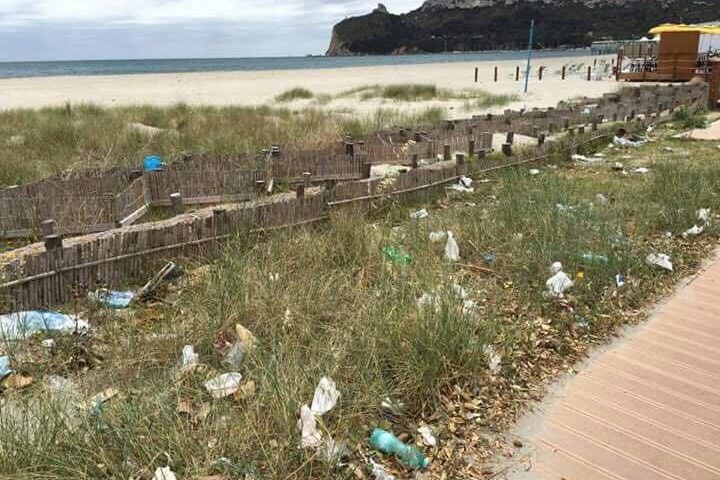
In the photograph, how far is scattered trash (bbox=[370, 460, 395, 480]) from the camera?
88.6 inches

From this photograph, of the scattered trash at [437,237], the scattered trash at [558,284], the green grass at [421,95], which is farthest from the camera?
the green grass at [421,95]

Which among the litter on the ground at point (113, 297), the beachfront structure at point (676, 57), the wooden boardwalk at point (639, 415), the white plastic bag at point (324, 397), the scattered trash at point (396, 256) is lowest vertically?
the wooden boardwalk at point (639, 415)

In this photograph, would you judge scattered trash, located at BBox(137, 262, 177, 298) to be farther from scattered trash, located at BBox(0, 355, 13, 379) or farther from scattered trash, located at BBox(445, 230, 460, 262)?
scattered trash, located at BBox(445, 230, 460, 262)

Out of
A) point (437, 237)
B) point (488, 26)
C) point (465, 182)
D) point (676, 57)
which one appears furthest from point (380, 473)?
point (488, 26)

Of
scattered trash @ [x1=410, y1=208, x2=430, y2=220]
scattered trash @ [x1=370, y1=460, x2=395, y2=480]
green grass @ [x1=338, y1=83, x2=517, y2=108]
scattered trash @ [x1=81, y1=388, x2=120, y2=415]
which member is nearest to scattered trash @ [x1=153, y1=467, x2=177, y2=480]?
scattered trash @ [x1=81, y1=388, x2=120, y2=415]

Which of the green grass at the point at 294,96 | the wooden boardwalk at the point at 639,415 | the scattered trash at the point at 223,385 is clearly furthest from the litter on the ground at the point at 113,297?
the green grass at the point at 294,96

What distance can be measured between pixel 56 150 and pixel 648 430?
10298 mm

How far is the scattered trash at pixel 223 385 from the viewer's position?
105 inches

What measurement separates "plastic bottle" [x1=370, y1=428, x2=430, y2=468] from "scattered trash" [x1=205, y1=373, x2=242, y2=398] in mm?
760

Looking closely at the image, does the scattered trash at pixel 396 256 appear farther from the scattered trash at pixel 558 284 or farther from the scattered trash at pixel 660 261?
the scattered trash at pixel 660 261

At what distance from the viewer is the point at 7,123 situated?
13070 millimetres

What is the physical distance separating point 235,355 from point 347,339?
24.9 inches

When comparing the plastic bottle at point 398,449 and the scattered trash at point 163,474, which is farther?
the plastic bottle at point 398,449

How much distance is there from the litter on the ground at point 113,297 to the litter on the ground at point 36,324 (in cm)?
21
